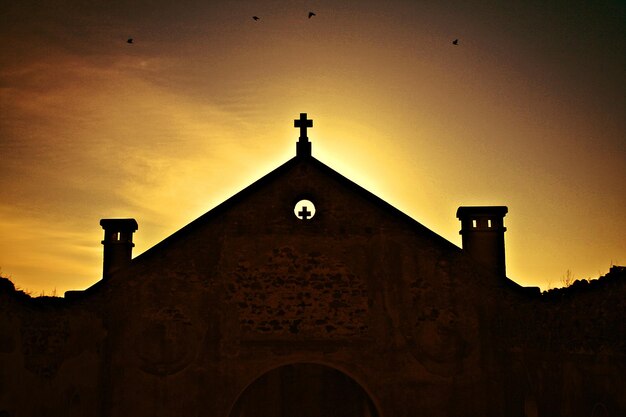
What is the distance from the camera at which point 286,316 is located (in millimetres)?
14031

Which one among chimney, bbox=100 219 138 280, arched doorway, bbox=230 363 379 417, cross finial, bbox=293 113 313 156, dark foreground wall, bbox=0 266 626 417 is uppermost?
cross finial, bbox=293 113 313 156

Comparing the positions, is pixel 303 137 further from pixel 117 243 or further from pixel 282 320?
pixel 117 243

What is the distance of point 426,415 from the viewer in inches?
532

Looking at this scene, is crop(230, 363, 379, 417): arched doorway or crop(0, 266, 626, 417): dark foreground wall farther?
crop(230, 363, 379, 417): arched doorway

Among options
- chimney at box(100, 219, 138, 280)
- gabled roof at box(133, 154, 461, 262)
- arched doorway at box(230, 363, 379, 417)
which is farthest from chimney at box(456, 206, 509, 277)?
arched doorway at box(230, 363, 379, 417)

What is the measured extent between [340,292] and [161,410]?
430cm

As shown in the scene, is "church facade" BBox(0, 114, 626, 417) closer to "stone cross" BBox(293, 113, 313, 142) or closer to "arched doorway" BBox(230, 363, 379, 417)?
"stone cross" BBox(293, 113, 313, 142)

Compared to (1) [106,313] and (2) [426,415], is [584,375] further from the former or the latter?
(1) [106,313]

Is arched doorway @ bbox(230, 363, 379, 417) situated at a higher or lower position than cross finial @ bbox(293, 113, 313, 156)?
lower

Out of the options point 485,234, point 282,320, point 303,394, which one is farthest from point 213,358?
point 303,394

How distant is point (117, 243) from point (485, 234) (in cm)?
787

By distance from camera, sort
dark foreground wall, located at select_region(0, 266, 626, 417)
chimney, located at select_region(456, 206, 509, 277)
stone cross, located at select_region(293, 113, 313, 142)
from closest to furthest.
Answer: dark foreground wall, located at select_region(0, 266, 626, 417) < chimney, located at select_region(456, 206, 509, 277) < stone cross, located at select_region(293, 113, 313, 142)

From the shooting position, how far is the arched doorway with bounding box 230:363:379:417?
69.1ft

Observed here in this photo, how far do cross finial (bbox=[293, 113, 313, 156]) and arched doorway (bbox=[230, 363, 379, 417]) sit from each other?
879 cm
